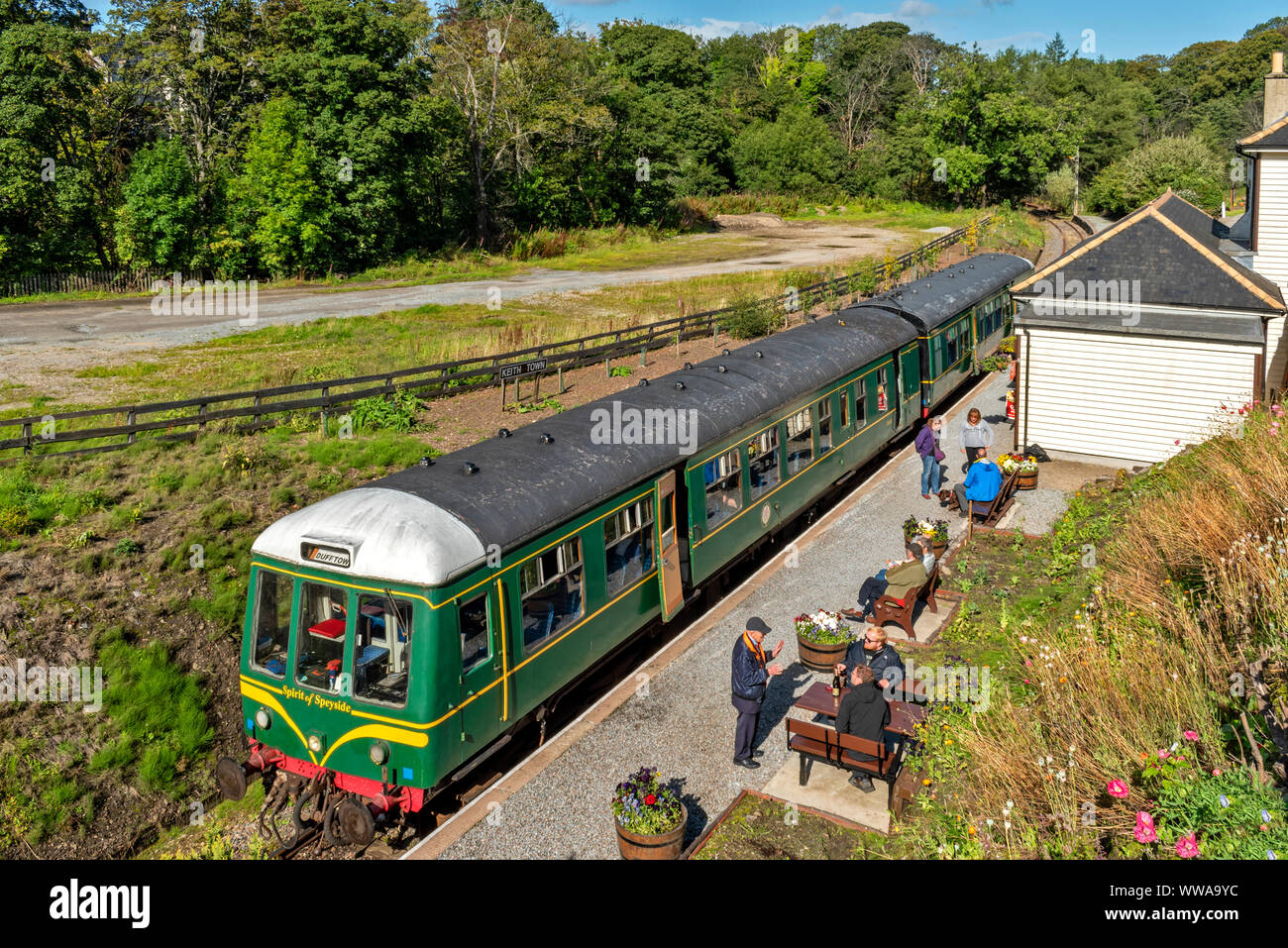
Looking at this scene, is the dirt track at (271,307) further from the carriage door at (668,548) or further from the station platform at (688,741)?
the station platform at (688,741)

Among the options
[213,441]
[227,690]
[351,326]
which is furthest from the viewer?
[351,326]

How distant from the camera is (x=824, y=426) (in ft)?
56.4

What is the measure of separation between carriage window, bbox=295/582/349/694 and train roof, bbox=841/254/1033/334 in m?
14.9

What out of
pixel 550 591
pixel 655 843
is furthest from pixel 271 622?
pixel 655 843

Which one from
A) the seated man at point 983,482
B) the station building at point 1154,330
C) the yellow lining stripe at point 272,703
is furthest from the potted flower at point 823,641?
the station building at point 1154,330

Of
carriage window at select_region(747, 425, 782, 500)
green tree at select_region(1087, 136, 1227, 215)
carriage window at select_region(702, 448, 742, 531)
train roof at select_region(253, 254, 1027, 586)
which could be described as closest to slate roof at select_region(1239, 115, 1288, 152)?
train roof at select_region(253, 254, 1027, 586)

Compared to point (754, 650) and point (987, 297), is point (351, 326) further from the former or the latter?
point (754, 650)

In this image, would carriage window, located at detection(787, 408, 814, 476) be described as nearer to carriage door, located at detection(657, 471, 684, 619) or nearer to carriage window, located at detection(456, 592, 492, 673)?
carriage door, located at detection(657, 471, 684, 619)

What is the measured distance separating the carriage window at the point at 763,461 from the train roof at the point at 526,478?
1.28 ft

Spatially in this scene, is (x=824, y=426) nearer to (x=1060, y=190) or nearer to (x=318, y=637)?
(x=318, y=637)

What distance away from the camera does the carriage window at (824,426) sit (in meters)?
17.0

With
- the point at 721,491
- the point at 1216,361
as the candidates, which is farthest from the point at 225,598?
the point at 1216,361

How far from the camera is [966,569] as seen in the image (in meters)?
14.8

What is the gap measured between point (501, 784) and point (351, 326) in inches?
993
